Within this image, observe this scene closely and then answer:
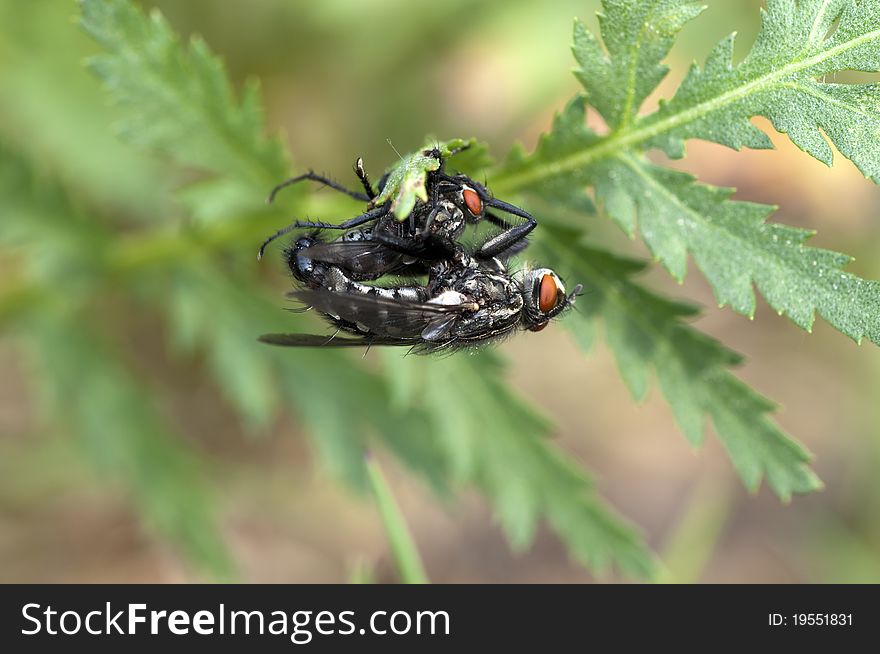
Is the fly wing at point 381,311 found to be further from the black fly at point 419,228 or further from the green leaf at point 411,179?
the green leaf at point 411,179

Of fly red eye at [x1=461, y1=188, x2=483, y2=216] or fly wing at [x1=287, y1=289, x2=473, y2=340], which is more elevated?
fly red eye at [x1=461, y1=188, x2=483, y2=216]

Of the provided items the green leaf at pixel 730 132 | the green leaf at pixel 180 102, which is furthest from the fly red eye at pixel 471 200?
the green leaf at pixel 180 102

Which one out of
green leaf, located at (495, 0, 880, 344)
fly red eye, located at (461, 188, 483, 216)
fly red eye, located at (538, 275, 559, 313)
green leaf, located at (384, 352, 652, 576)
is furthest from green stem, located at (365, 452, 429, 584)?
green leaf, located at (495, 0, 880, 344)

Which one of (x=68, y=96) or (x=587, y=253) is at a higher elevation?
(x=68, y=96)

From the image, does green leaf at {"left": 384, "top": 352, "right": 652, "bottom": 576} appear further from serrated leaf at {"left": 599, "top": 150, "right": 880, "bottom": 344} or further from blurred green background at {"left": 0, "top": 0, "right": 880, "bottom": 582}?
serrated leaf at {"left": 599, "top": 150, "right": 880, "bottom": 344}

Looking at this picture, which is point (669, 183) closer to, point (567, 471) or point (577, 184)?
point (577, 184)

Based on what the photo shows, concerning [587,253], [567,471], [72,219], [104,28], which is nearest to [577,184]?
[587,253]

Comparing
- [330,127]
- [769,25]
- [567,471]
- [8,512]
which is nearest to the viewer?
[769,25]
